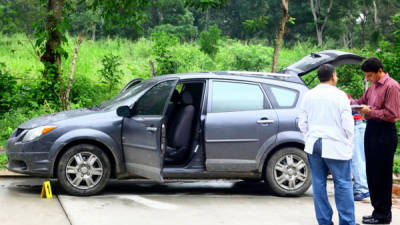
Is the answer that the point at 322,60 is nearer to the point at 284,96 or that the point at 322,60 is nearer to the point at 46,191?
the point at 284,96

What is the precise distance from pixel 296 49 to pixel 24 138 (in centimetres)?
1911

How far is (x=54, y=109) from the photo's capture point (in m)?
14.5

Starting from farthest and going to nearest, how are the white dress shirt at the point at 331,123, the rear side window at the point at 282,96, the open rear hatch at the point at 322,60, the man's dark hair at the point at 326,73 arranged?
the open rear hatch at the point at 322,60, the rear side window at the point at 282,96, the man's dark hair at the point at 326,73, the white dress shirt at the point at 331,123

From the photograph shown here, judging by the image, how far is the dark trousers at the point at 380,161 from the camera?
6.66 metres

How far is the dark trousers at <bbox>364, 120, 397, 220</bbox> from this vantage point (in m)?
6.66

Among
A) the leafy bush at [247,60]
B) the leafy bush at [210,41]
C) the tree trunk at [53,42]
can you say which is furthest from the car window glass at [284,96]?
the leafy bush at [210,41]

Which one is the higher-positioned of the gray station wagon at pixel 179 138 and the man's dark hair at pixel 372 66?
the man's dark hair at pixel 372 66

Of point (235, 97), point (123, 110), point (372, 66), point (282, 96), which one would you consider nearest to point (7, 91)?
point (123, 110)

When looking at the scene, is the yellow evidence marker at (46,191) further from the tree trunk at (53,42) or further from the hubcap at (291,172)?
the tree trunk at (53,42)

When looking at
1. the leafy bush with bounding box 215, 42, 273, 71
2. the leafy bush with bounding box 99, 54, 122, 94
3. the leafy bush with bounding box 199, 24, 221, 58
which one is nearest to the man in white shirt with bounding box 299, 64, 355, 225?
the leafy bush with bounding box 99, 54, 122, 94

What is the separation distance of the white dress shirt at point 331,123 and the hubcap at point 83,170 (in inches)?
129

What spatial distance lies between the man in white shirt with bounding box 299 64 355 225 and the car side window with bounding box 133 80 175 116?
95.4 inches

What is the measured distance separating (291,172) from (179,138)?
1706 millimetres

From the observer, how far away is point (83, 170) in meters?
8.16
